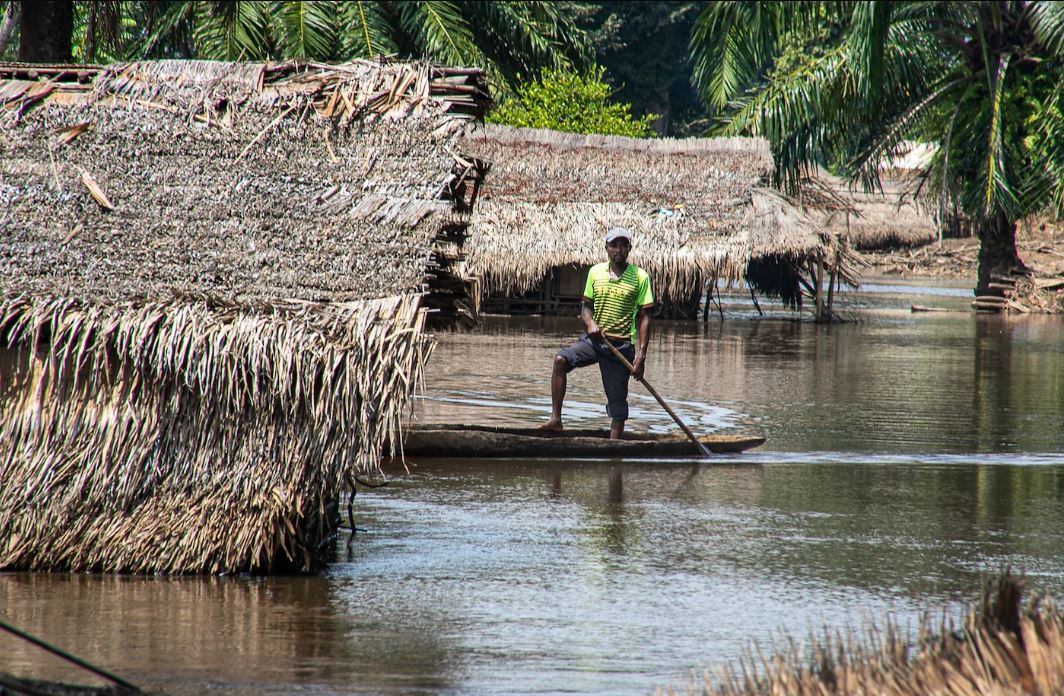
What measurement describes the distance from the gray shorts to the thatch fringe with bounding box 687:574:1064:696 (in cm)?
629

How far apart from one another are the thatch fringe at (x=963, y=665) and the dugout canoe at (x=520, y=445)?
19.1ft

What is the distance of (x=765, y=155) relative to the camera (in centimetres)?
2336

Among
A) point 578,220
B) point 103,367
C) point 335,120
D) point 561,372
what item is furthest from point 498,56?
point 103,367

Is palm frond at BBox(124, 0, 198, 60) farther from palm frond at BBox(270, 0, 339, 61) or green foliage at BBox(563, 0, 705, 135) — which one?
green foliage at BBox(563, 0, 705, 135)

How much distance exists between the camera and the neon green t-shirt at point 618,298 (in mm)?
10070

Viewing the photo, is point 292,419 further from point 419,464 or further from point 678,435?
point 678,435

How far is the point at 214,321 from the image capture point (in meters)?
6.35

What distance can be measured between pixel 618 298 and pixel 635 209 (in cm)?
1266

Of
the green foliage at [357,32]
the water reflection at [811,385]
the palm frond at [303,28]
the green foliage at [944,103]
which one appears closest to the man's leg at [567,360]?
the water reflection at [811,385]

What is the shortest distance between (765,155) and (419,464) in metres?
15.4

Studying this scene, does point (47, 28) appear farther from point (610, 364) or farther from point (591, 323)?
point (610, 364)

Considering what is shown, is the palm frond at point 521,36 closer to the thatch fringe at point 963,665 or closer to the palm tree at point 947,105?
the palm tree at point 947,105

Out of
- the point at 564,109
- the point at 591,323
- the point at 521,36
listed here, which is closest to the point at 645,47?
the point at 564,109

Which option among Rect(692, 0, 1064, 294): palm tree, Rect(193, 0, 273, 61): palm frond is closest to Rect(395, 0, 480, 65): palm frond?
Rect(193, 0, 273, 61): palm frond
